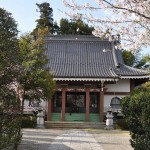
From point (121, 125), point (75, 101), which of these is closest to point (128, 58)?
point (75, 101)

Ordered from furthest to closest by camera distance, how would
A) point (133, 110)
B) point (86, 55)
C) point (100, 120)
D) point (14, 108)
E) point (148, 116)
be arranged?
point (86, 55) < point (100, 120) < point (133, 110) < point (148, 116) < point (14, 108)

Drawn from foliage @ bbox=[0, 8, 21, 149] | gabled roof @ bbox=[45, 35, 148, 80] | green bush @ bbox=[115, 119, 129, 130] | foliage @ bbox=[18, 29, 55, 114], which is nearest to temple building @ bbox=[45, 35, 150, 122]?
gabled roof @ bbox=[45, 35, 148, 80]

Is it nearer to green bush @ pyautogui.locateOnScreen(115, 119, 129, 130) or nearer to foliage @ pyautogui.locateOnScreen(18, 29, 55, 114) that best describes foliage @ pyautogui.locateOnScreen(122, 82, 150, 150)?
foliage @ pyautogui.locateOnScreen(18, 29, 55, 114)

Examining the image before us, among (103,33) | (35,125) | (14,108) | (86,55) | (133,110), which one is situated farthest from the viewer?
(86,55)

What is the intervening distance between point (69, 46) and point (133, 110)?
25.0 m

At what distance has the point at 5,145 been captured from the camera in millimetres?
7926

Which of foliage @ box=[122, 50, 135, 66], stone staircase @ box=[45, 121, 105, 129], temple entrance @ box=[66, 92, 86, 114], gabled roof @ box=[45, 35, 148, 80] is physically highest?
foliage @ box=[122, 50, 135, 66]

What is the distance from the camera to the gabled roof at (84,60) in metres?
29.0

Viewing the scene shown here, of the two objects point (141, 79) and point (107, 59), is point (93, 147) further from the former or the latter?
point (107, 59)

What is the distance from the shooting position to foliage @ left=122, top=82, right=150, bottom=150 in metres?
9.30

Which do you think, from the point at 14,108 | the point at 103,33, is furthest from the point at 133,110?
the point at 14,108

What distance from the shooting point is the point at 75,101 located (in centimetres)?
3106

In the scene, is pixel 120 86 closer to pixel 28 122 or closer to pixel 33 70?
pixel 28 122

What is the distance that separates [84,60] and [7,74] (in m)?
24.2
